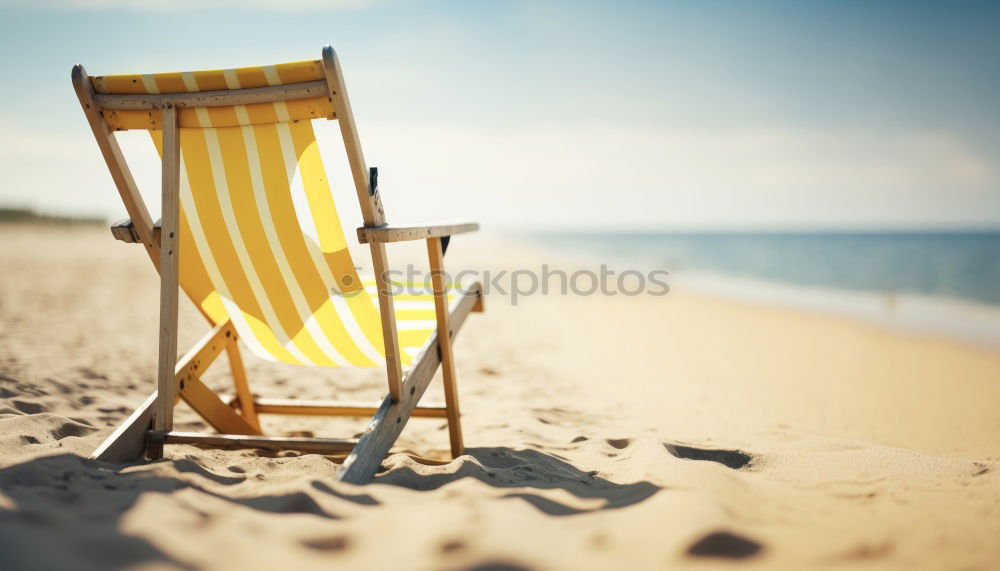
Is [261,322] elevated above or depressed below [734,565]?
above

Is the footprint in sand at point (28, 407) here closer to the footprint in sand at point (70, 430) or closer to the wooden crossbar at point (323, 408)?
the footprint in sand at point (70, 430)

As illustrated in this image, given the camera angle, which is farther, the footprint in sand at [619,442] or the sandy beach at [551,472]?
the footprint in sand at [619,442]

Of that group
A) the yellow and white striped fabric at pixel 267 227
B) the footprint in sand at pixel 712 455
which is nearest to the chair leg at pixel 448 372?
the yellow and white striped fabric at pixel 267 227

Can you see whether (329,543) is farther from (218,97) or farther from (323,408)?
(323,408)

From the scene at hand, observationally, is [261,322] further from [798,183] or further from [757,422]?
[798,183]

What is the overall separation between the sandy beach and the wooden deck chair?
191mm

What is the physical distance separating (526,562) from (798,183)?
9484 centimetres

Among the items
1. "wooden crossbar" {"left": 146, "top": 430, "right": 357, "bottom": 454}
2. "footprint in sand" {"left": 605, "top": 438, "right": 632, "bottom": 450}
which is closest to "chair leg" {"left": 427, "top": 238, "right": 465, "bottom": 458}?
"wooden crossbar" {"left": 146, "top": 430, "right": 357, "bottom": 454}

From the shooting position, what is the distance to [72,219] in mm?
21906

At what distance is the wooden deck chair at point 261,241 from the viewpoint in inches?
58.3

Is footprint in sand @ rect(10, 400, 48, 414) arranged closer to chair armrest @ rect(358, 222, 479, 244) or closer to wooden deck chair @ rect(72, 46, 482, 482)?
wooden deck chair @ rect(72, 46, 482, 482)

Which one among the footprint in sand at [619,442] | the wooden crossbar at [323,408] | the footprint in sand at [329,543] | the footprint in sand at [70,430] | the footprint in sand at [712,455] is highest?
the footprint in sand at [329,543]

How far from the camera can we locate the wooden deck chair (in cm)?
148

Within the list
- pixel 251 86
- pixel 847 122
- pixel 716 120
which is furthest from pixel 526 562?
pixel 847 122
